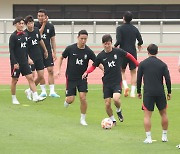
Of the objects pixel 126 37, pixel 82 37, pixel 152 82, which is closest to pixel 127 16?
pixel 126 37

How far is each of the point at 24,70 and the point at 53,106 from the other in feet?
3.73

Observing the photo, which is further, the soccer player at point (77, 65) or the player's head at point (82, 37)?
the soccer player at point (77, 65)

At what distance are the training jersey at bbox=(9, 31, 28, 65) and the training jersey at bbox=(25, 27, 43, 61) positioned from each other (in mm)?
525

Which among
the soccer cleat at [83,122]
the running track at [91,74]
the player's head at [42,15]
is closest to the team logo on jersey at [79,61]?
the soccer cleat at [83,122]

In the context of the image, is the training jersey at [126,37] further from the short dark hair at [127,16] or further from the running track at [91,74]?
the running track at [91,74]

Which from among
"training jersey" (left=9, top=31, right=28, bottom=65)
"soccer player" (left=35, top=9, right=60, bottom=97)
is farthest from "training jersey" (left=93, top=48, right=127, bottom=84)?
"soccer player" (left=35, top=9, right=60, bottom=97)

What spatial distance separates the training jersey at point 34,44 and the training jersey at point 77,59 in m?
3.44

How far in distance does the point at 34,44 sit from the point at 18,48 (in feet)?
2.89

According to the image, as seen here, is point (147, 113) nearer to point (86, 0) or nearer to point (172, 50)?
point (172, 50)

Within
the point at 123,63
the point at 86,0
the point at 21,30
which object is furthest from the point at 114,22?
the point at 21,30

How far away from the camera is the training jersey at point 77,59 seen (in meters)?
14.9

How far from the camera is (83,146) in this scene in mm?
12141

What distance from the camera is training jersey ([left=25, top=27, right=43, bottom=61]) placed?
18.4 meters

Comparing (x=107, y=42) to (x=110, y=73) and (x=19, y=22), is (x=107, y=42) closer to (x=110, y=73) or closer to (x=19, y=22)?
(x=110, y=73)
